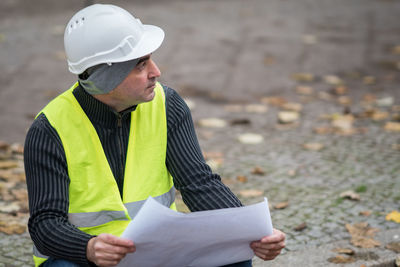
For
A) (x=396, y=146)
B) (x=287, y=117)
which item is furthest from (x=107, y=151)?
(x=287, y=117)

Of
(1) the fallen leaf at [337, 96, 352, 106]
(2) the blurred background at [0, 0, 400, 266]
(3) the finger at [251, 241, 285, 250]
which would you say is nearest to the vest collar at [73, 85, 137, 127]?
(3) the finger at [251, 241, 285, 250]

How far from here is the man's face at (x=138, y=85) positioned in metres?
2.32

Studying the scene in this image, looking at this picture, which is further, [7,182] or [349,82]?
[349,82]

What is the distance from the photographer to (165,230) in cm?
208

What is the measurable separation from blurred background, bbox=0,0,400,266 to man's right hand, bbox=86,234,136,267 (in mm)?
1250

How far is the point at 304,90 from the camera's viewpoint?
6.88 m

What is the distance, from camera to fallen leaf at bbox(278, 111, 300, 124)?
5938 millimetres

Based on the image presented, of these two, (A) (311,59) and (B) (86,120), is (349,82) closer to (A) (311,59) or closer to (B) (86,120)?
(A) (311,59)

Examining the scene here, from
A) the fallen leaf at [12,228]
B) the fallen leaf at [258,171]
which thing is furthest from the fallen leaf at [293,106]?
the fallen leaf at [12,228]

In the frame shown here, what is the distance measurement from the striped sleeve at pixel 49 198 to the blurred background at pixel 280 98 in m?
1.11

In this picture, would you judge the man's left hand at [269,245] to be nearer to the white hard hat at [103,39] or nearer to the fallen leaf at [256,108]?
the white hard hat at [103,39]

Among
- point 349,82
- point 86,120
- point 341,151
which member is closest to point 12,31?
point 349,82

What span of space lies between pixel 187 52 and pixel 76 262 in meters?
6.04

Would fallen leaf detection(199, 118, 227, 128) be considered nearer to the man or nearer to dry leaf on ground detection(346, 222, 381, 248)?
dry leaf on ground detection(346, 222, 381, 248)
